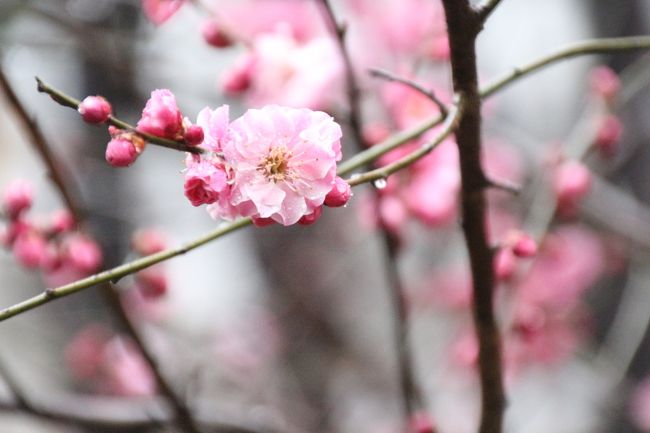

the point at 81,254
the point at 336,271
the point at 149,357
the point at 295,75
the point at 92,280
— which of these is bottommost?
the point at 92,280

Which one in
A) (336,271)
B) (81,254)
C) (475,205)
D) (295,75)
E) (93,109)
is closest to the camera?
(93,109)

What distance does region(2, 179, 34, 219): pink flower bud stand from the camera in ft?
2.58

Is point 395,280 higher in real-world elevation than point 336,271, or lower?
lower

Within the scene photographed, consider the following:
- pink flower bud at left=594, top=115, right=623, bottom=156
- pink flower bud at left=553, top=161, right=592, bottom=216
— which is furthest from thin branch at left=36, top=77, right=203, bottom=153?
pink flower bud at left=594, top=115, right=623, bottom=156

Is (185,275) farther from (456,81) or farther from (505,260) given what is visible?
(456,81)

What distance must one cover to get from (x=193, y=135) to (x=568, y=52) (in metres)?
0.34

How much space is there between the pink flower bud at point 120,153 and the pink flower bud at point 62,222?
39 centimetres

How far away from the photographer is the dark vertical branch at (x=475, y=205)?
482 mm

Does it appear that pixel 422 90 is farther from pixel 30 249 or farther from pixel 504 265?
pixel 30 249

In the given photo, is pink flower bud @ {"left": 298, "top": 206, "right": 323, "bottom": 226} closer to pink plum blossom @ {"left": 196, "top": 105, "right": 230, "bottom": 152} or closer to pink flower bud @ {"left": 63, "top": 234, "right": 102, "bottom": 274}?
pink plum blossom @ {"left": 196, "top": 105, "right": 230, "bottom": 152}

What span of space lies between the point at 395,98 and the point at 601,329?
1.08m

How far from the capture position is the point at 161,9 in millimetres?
692

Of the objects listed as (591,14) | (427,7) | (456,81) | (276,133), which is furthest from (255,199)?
(591,14)

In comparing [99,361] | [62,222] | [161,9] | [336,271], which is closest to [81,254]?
[62,222]
